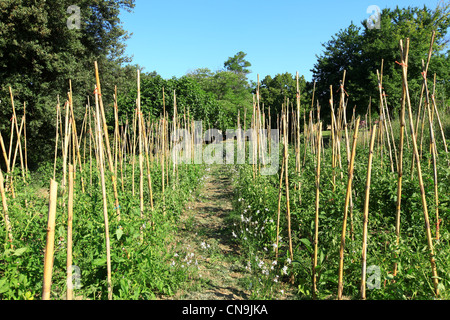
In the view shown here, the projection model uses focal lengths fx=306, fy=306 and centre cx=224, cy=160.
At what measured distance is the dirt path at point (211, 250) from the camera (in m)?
3.13

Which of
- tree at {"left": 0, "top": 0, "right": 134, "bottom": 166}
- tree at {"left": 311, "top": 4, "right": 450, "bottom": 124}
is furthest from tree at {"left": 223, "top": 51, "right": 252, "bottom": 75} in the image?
tree at {"left": 0, "top": 0, "right": 134, "bottom": 166}

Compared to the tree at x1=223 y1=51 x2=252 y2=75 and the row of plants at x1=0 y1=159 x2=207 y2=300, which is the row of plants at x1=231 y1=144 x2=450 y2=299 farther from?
the tree at x1=223 y1=51 x2=252 y2=75

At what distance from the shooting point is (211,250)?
162 inches

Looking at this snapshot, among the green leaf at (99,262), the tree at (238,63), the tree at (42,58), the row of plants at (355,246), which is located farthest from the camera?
the tree at (238,63)

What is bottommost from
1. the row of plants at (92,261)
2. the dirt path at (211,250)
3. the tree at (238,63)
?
the dirt path at (211,250)

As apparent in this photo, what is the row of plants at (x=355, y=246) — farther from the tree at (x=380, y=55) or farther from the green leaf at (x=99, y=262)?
the tree at (x=380, y=55)

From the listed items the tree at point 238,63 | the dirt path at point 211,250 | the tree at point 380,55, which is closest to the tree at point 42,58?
the dirt path at point 211,250

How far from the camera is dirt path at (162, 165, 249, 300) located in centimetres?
313

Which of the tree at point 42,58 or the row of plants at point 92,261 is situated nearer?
the row of plants at point 92,261

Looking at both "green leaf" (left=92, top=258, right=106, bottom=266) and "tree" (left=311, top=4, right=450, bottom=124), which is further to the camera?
"tree" (left=311, top=4, right=450, bottom=124)

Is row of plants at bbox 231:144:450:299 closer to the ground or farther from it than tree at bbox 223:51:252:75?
closer to the ground

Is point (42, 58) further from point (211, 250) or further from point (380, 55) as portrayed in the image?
point (380, 55)
